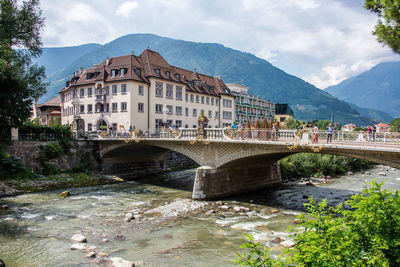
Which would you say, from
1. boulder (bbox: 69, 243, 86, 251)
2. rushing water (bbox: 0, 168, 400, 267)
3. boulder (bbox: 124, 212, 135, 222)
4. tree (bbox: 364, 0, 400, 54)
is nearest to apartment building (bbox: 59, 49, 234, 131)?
rushing water (bbox: 0, 168, 400, 267)

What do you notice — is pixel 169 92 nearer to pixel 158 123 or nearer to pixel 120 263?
pixel 158 123

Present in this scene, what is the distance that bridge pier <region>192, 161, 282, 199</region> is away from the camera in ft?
87.8

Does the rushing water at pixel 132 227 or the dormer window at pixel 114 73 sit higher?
the dormer window at pixel 114 73

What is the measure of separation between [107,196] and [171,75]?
32255 mm

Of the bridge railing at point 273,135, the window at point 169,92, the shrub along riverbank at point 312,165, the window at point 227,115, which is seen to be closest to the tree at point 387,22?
the bridge railing at point 273,135

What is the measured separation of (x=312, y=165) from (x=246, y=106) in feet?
159

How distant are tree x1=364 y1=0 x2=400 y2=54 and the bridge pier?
1731 centimetres

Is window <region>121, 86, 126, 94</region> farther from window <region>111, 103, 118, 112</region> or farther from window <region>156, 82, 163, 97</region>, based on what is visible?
window <region>156, 82, 163, 97</region>

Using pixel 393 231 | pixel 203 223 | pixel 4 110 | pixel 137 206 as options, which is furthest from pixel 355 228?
pixel 4 110

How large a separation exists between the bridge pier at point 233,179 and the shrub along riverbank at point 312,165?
4.62m

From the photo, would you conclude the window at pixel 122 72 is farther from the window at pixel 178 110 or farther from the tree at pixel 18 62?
the tree at pixel 18 62

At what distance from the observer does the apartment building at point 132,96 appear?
4928 centimetres

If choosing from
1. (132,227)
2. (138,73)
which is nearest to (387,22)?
(132,227)

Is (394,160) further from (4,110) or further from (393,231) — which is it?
(4,110)
